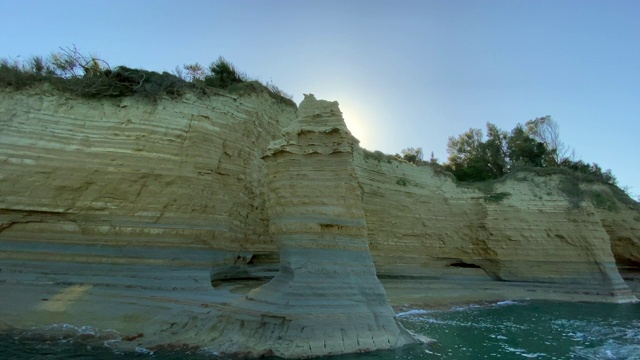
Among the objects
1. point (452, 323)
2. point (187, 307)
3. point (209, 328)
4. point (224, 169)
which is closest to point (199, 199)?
point (224, 169)

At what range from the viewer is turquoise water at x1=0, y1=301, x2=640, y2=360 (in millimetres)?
7000

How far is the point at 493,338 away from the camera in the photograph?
972 cm

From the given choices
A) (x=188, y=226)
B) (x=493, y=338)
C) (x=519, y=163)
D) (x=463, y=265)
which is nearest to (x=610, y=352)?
(x=493, y=338)

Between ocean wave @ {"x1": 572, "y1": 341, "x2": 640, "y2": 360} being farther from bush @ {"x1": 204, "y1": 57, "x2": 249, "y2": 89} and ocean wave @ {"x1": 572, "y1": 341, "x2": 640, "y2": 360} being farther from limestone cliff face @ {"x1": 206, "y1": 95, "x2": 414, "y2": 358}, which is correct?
bush @ {"x1": 204, "y1": 57, "x2": 249, "y2": 89}

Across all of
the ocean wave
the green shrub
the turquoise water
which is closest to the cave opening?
the turquoise water

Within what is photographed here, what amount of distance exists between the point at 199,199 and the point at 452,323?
7205 mm

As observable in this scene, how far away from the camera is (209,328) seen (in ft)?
25.5

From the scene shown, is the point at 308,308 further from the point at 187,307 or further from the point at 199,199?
the point at 199,199

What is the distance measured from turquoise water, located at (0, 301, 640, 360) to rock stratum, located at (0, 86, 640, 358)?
1.21ft

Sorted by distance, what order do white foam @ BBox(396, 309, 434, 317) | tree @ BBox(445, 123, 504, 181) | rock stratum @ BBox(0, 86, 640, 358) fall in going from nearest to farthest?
rock stratum @ BBox(0, 86, 640, 358)
white foam @ BBox(396, 309, 434, 317)
tree @ BBox(445, 123, 504, 181)

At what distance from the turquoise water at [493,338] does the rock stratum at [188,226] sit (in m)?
0.37

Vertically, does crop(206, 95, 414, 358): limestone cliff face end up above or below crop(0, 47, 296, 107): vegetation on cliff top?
below

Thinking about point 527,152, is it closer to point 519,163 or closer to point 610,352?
point 519,163

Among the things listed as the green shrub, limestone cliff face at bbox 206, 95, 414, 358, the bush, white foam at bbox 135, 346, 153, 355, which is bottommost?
white foam at bbox 135, 346, 153, 355
